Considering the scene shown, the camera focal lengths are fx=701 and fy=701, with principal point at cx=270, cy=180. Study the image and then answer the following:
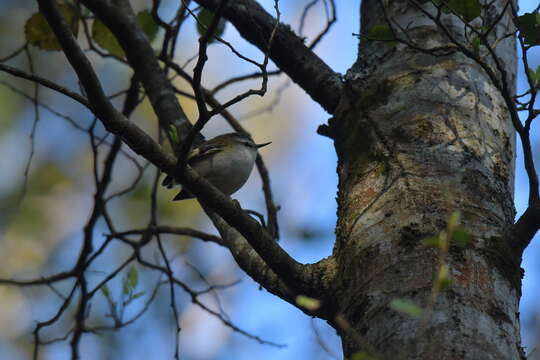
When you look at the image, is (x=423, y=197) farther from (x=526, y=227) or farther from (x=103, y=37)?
(x=103, y=37)

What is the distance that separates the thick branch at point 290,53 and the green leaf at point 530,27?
1.23 meters

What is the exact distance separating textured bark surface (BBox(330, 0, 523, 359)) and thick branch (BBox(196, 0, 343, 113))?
0.85 feet

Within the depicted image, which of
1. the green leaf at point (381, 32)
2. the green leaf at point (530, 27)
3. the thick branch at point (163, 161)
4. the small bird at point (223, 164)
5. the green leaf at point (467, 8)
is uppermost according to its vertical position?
the small bird at point (223, 164)

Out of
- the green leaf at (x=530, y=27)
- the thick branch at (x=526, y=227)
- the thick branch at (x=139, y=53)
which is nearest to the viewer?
the thick branch at (x=526, y=227)

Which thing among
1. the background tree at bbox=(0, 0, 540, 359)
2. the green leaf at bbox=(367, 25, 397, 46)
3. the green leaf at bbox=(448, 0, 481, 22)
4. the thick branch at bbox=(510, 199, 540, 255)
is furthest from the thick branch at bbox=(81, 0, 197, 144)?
the thick branch at bbox=(510, 199, 540, 255)

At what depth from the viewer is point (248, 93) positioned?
2.62 m

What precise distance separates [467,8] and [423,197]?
2.86 ft

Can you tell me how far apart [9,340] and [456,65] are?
6.19 meters

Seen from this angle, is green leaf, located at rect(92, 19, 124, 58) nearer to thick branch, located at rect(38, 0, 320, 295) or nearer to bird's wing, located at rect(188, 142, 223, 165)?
bird's wing, located at rect(188, 142, 223, 165)

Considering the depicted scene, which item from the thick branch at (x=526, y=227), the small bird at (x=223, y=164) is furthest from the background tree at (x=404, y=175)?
the small bird at (x=223, y=164)

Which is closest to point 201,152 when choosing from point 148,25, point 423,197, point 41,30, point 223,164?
point 223,164

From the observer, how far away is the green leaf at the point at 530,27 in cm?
292

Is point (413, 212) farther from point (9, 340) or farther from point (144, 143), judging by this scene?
point (9, 340)

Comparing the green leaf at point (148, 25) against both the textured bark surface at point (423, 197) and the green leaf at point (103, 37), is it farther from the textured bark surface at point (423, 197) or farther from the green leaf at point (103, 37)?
the textured bark surface at point (423, 197)
